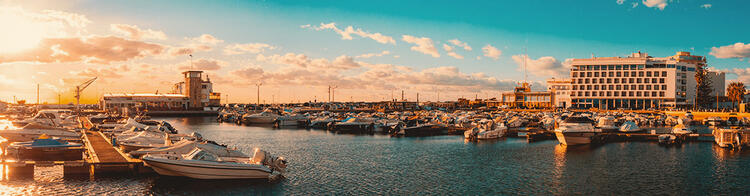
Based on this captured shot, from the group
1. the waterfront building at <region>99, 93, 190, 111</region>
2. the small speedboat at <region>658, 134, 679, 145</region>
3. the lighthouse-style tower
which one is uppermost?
the lighthouse-style tower

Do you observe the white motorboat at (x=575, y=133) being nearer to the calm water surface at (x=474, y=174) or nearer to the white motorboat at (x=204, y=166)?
the calm water surface at (x=474, y=174)

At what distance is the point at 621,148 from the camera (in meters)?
55.4

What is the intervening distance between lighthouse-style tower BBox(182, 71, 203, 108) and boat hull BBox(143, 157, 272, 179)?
154 metres

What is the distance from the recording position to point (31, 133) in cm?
5062

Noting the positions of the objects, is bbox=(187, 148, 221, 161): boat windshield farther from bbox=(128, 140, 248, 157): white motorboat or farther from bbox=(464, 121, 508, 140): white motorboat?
bbox=(464, 121, 508, 140): white motorboat

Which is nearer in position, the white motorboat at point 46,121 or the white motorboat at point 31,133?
the white motorboat at point 31,133

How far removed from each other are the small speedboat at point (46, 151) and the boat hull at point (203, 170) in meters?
10.3

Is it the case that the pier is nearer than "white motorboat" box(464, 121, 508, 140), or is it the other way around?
the pier

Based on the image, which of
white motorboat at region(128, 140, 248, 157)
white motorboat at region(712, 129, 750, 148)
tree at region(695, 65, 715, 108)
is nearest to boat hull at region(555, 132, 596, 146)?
white motorboat at region(712, 129, 750, 148)

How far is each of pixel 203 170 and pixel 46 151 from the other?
1517 cm

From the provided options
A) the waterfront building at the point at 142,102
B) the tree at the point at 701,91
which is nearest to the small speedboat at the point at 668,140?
the tree at the point at 701,91

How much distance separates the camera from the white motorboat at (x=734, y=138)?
175 feet

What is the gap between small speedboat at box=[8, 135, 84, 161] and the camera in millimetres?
36656

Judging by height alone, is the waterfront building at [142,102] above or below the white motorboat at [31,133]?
above
